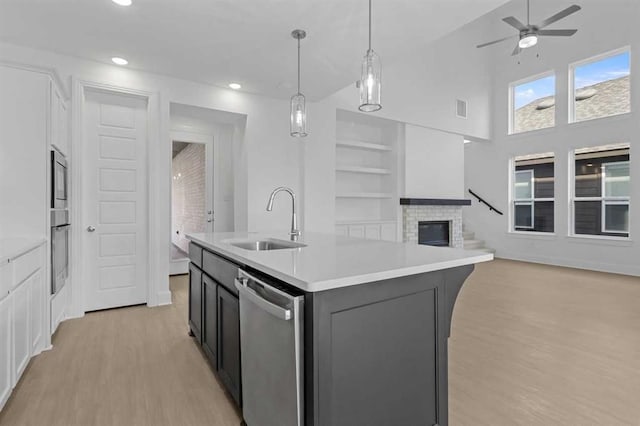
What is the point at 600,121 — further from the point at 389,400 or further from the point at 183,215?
the point at 183,215

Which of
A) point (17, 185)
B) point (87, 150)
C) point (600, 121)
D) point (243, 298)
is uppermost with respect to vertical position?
point (600, 121)

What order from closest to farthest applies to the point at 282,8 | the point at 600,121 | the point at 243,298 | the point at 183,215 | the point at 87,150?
the point at 243,298 < the point at 282,8 < the point at 87,150 < the point at 600,121 < the point at 183,215

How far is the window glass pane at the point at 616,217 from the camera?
5832 mm

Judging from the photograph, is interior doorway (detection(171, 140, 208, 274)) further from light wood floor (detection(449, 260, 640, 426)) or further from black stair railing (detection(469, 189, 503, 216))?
black stair railing (detection(469, 189, 503, 216))

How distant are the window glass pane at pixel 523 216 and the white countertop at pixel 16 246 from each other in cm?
814

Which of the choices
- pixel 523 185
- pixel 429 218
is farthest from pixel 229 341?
pixel 523 185

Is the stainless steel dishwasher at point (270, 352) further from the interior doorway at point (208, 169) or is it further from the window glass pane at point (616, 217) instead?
the window glass pane at point (616, 217)

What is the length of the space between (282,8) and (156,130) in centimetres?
215

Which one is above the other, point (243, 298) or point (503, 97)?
point (503, 97)

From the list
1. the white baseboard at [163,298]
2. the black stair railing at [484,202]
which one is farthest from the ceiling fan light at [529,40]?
the white baseboard at [163,298]

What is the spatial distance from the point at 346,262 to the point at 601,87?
724cm

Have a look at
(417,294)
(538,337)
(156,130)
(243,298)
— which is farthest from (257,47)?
(538,337)

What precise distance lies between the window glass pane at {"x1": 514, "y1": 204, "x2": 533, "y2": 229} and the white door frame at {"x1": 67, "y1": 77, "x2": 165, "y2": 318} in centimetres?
716

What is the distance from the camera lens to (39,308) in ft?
8.04
